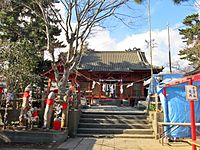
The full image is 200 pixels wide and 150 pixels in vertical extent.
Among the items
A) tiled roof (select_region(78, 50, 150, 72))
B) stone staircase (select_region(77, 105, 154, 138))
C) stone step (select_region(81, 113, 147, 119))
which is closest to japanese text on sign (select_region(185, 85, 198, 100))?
stone staircase (select_region(77, 105, 154, 138))

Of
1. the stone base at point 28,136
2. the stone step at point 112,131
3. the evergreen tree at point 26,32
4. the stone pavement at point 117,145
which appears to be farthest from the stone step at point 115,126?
the evergreen tree at point 26,32

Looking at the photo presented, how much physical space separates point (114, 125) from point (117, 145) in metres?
2.51

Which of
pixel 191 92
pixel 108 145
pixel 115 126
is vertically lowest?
pixel 108 145

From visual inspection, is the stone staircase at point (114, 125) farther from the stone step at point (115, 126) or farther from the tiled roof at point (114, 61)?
the tiled roof at point (114, 61)

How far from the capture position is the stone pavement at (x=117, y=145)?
7801 millimetres

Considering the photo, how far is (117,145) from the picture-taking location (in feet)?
26.9

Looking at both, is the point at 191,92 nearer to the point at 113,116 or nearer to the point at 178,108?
the point at 178,108

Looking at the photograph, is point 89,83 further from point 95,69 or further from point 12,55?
point 12,55

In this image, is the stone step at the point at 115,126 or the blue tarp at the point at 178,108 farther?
the stone step at the point at 115,126

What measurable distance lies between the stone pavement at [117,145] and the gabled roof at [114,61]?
1233 centimetres

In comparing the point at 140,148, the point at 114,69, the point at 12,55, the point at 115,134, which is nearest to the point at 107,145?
the point at 140,148

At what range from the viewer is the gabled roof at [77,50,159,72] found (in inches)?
854

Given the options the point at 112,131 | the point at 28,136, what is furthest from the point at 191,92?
the point at 28,136

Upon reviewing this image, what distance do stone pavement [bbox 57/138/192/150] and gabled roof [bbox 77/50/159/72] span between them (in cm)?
1233
